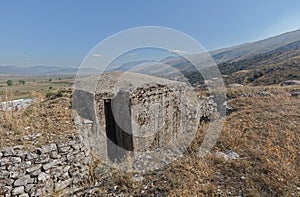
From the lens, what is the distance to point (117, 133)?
714 cm

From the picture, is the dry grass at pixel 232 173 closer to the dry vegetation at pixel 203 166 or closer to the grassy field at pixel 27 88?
the dry vegetation at pixel 203 166

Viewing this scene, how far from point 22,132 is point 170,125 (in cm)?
502

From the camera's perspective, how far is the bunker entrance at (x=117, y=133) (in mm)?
6781

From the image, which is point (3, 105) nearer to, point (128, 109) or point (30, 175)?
point (30, 175)

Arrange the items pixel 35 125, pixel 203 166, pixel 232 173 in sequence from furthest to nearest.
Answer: pixel 35 125 → pixel 203 166 → pixel 232 173

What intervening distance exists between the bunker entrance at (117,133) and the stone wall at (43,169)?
1.69m

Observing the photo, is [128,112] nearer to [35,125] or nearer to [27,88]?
[35,125]

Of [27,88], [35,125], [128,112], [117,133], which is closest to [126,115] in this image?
[128,112]

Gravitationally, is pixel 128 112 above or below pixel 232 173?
above

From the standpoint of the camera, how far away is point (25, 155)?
4371mm

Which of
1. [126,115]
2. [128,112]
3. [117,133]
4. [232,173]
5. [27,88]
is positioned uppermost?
[27,88]

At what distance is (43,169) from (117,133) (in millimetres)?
2888

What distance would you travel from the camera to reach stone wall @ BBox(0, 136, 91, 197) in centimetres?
421

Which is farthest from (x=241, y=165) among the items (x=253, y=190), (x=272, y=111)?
(x=272, y=111)
